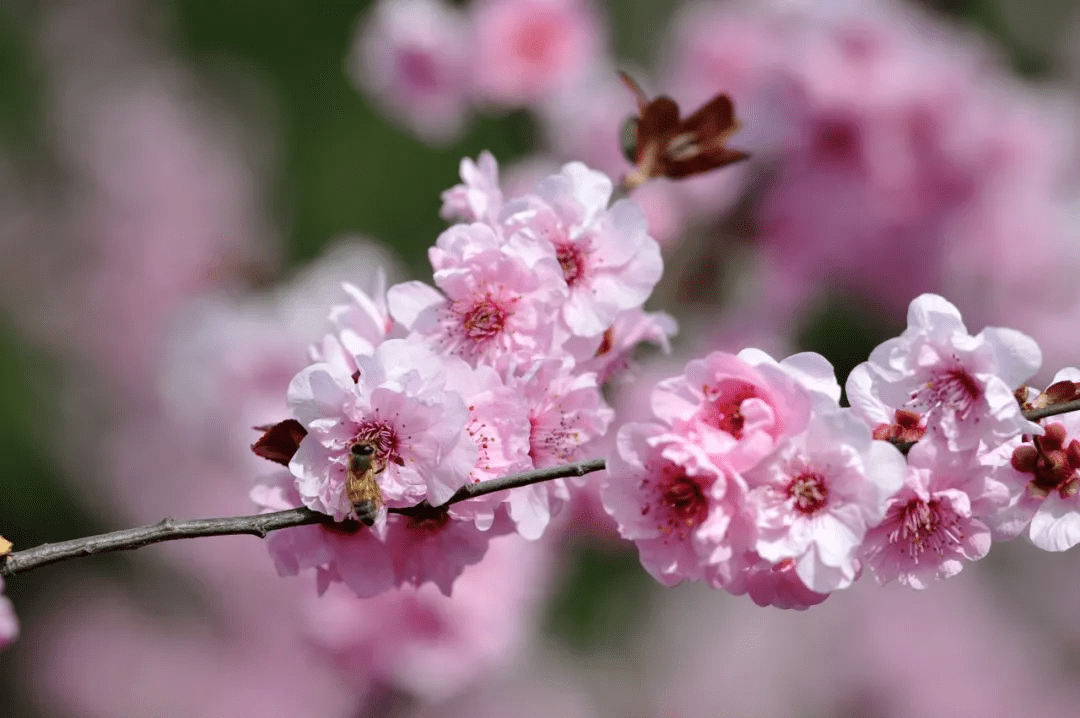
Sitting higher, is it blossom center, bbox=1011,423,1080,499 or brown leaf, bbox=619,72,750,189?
brown leaf, bbox=619,72,750,189

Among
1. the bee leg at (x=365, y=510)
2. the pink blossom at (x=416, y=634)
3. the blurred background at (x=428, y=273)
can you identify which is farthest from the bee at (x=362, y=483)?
the pink blossom at (x=416, y=634)

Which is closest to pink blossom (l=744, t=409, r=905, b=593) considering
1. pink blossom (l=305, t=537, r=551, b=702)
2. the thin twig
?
the thin twig

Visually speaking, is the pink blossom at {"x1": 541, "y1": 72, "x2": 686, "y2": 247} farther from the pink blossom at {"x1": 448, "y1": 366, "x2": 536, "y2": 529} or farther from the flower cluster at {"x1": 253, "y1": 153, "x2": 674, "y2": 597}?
the pink blossom at {"x1": 448, "y1": 366, "x2": 536, "y2": 529}

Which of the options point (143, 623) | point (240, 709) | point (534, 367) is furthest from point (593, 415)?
point (143, 623)

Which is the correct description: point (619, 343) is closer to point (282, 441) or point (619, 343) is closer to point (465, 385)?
point (465, 385)

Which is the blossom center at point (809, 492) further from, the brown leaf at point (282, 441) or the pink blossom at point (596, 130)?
the pink blossom at point (596, 130)

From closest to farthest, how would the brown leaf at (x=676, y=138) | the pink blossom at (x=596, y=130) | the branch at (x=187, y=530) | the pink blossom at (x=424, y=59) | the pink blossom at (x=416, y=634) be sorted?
the branch at (x=187, y=530)
the brown leaf at (x=676, y=138)
the pink blossom at (x=416, y=634)
the pink blossom at (x=424, y=59)
the pink blossom at (x=596, y=130)
